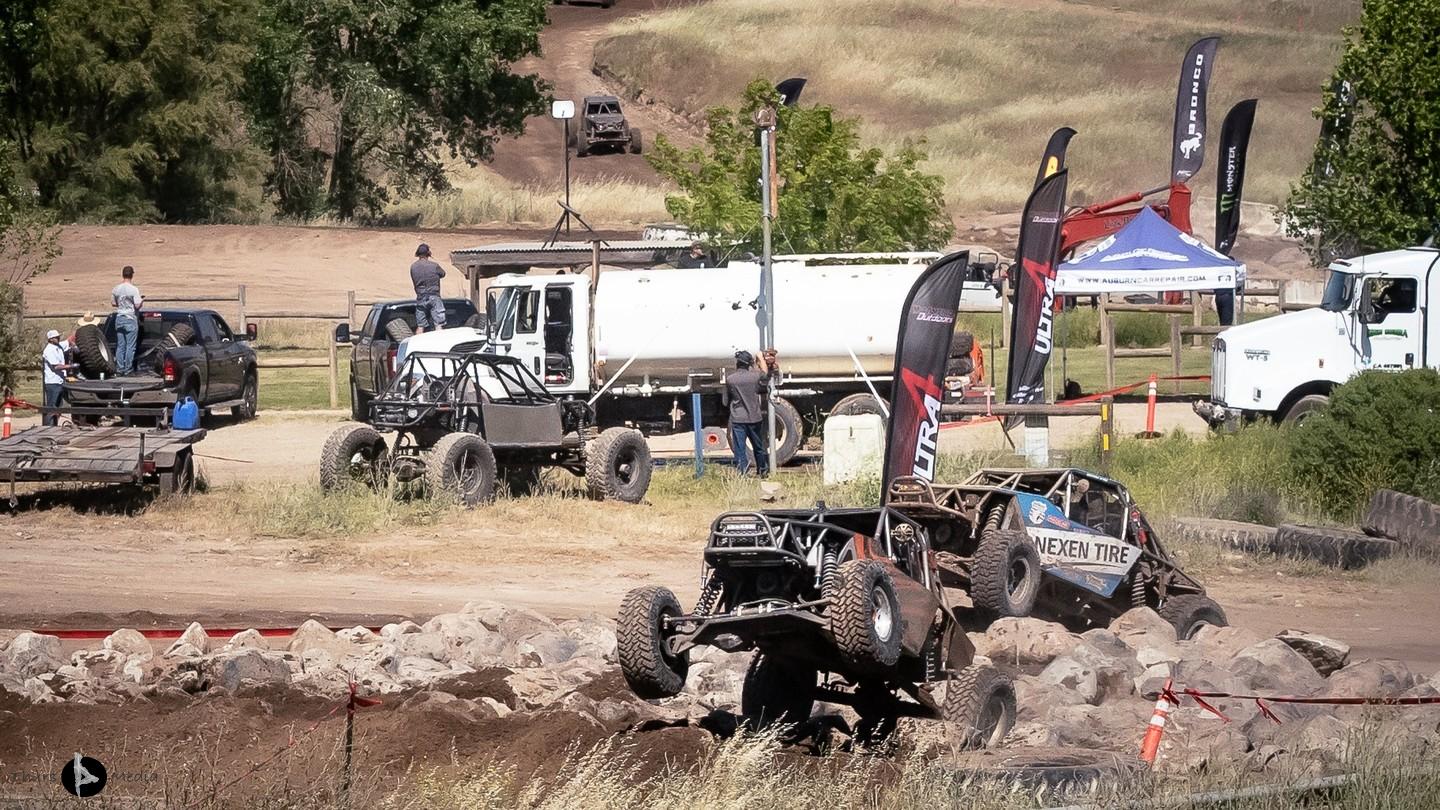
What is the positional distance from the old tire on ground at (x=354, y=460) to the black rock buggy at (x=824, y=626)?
349 inches

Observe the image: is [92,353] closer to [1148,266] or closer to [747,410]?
[747,410]

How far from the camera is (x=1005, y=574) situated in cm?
1236

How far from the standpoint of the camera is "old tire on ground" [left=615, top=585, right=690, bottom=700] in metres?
9.05

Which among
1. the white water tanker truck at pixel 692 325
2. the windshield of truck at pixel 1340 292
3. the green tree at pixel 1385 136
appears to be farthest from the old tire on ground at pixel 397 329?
the green tree at pixel 1385 136

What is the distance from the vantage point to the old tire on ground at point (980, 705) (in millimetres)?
9516

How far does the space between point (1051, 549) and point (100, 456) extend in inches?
398

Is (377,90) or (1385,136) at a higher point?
(377,90)

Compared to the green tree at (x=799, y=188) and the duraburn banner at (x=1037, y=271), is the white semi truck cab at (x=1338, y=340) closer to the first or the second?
the duraburn banner at (x=1037, y=271)

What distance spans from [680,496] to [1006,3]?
7254 centimetres

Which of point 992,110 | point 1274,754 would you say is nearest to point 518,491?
point 1274,754

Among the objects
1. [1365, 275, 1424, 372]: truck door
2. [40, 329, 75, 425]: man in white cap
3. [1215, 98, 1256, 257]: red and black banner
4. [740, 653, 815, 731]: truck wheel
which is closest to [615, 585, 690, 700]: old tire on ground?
[740, 653, 815, 731]: truck wheel

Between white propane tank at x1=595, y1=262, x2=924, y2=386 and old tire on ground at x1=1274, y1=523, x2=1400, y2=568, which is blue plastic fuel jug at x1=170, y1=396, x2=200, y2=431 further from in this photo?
old tire on ground at x1=1274, y1=523, x2=1400, y2=568

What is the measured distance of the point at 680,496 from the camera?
19.9 m

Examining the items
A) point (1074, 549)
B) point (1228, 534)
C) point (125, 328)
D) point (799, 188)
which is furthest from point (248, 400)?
point (1074, 549)
